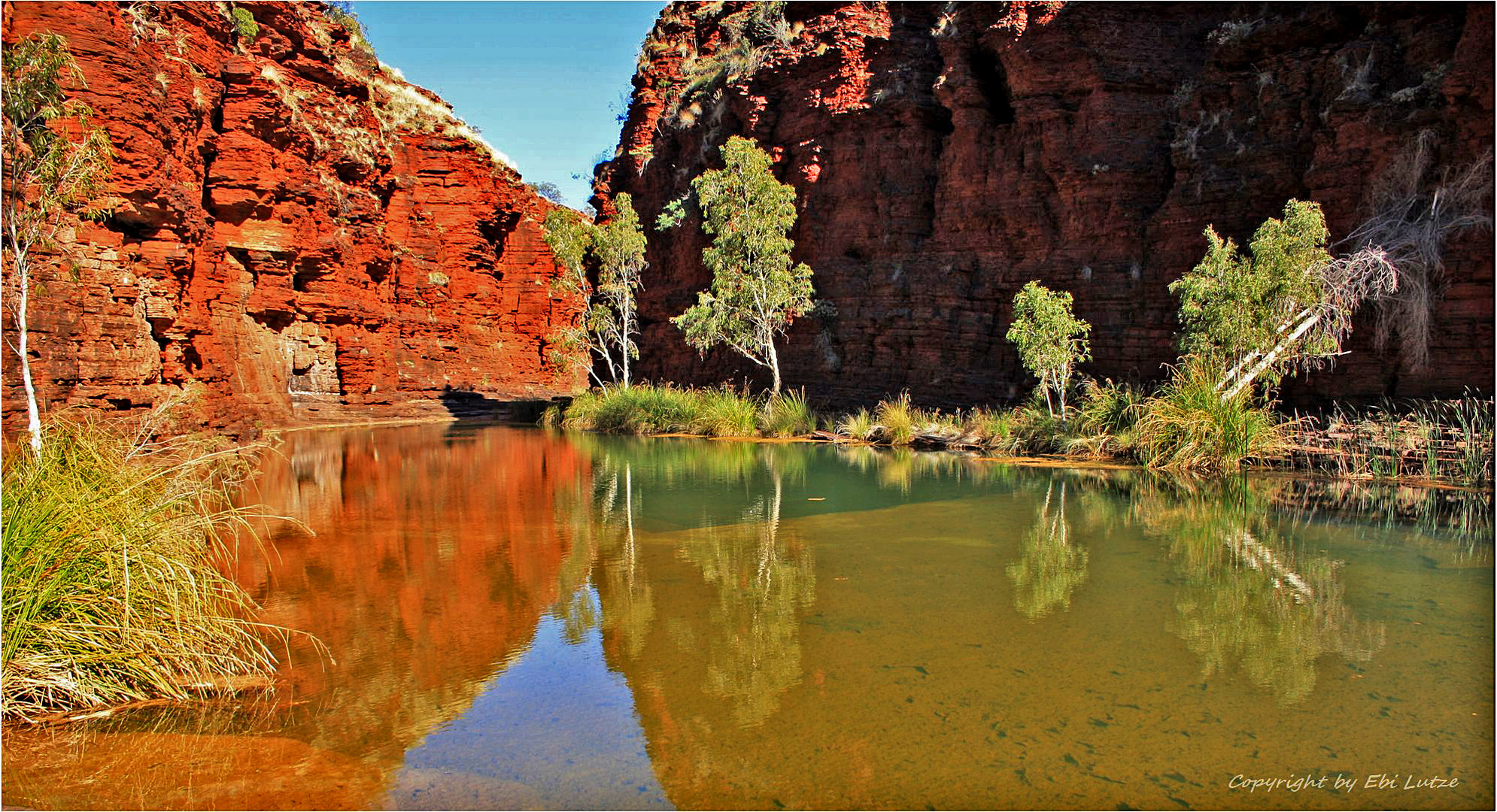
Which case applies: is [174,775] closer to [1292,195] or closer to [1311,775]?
[1311,775]

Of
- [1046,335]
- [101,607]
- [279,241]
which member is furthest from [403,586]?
[279,241]

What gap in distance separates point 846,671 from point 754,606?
1.37 m

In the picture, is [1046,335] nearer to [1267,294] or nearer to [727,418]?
[1267,294]

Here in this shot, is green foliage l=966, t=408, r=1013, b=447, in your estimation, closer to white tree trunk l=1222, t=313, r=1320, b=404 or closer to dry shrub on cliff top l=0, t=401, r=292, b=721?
white tree trunk l=1222, t=313, r=1320, b=404

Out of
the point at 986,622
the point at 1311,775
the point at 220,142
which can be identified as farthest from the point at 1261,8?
the point at 220,142

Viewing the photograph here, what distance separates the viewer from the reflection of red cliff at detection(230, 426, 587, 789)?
4309 mm

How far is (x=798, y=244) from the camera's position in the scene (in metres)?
25.8

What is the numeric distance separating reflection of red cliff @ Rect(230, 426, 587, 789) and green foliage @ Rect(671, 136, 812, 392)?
10.5 metres

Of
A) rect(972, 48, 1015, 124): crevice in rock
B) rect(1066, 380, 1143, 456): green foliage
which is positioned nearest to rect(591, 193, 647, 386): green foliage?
rect(972, 48, 1015, 124): crevice in rock

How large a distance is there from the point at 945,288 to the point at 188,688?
66.0ft

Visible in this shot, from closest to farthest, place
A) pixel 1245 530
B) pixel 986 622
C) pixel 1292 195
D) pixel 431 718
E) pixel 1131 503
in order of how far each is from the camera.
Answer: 1. pixel 431 718
2. pixel 986 622
3. pixel 1245 530
4. pixel 1131 503
5. pixel 1292 195

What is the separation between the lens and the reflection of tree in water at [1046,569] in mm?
5938

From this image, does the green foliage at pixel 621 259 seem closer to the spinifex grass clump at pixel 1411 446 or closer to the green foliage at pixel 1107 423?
the green foliage at pixel 1107 423

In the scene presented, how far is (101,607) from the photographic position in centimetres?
416
